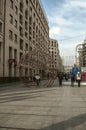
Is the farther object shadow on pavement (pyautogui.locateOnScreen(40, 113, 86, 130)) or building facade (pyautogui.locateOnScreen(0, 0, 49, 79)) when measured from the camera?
building facade (pyautogui.locateOnScreen(0, 0, 49, 79))

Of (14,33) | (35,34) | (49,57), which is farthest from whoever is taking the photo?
(35,34)

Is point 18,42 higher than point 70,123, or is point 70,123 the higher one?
point 18,42

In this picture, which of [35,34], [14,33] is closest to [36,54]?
[14,33]

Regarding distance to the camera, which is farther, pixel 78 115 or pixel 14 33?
pixel 14 33

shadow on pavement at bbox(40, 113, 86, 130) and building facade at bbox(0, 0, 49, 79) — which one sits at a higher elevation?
building facade at bbox(0, 0, 49, 79)

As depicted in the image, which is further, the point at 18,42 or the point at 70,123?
the point at 18,42

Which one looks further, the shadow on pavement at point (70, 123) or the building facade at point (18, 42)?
the building facade at point (18, 42)

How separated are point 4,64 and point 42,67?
1242 centimetres

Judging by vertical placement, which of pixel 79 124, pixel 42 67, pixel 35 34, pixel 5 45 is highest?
pixel 35 34

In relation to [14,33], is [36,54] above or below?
below

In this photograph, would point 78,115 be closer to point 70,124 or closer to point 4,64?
point 70,124

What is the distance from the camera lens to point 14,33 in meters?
51.6

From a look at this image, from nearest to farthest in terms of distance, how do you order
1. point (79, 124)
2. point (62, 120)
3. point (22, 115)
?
point (79, 124) < point (62, 120) < point (22, 115)

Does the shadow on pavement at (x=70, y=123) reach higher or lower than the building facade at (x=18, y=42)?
lower
